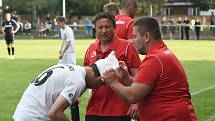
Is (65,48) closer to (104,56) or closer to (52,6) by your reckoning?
(104,56)

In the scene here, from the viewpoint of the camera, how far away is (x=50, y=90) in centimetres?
547

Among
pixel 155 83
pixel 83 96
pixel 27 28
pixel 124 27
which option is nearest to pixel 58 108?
pixel 155 83

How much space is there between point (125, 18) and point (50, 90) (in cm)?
351

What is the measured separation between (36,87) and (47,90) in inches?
4.8

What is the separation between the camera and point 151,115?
17.6 feet

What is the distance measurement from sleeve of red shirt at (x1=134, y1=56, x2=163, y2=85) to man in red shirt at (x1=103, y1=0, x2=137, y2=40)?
10.9 ft

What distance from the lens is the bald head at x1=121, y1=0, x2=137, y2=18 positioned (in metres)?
8.77

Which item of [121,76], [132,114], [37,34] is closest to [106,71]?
[121,76]

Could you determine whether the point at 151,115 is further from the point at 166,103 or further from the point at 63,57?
the point at 63,57

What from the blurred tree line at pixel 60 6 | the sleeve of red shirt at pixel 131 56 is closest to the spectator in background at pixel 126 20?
the sleeve of red shirt at pixel 131 56

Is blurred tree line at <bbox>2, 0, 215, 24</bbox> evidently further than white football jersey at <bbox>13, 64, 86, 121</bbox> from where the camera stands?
Yes

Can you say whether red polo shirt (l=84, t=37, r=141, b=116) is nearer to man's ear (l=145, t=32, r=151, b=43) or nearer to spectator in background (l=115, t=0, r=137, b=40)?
man's ear (l=145, t=32, r=151, b=43)

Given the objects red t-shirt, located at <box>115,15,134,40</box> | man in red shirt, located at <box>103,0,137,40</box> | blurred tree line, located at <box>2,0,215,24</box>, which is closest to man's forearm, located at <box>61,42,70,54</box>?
man in red shirt, located at <box>103,0,137,40</box>

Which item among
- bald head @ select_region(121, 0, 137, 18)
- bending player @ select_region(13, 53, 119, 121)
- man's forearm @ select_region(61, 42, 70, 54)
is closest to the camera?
bending player @ select_region(13, 53, 119, 121)
